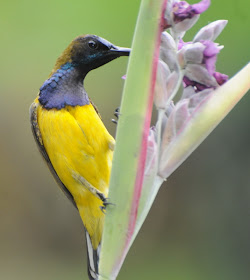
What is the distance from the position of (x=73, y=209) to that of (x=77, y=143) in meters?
1.29

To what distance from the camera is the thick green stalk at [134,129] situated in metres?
0.58

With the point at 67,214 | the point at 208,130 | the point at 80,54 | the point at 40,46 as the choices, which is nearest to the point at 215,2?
the point at 40,46

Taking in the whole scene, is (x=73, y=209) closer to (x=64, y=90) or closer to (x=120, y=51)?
(x=64, y=90)

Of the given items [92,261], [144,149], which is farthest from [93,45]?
[144,149]

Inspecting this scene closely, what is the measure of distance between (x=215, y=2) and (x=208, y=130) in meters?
1.45

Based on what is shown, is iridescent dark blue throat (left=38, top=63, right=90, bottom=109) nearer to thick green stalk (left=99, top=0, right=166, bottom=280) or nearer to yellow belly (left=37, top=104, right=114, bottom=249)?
yellow belly (left=37, top=104, right=114, bottom=249)

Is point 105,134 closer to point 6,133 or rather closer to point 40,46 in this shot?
point 40,46

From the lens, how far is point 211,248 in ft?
8.90

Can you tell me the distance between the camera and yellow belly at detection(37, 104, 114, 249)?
1.23 meters

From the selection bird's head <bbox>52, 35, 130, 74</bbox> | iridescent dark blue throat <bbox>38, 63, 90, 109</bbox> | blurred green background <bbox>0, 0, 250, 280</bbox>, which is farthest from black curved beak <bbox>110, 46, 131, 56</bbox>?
blurred green background <bbox>0, 0, 250, 280</bbox>

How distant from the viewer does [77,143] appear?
1.24 meters

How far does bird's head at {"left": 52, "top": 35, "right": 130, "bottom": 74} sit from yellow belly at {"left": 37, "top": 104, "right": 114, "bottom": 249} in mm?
89

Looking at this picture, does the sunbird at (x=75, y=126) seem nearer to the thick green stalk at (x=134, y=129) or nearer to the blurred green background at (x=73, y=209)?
the thick green stalk at (x=134, y=129)

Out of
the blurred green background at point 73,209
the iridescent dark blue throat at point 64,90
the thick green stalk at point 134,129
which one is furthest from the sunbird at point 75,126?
the blurred green background at point 73,209
